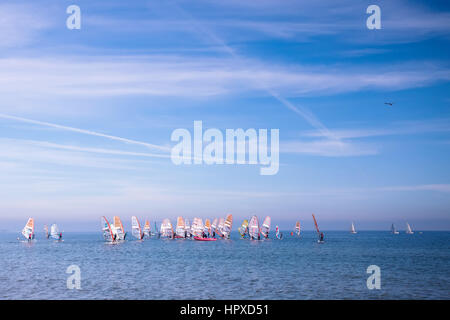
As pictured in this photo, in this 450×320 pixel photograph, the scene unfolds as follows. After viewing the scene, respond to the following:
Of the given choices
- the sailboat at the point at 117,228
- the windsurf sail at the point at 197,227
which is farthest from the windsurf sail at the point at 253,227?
the sailboat at the point at 117,228

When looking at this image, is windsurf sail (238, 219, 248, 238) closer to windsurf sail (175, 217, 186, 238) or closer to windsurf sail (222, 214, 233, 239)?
windsurf sail (222, 214, 233, 239)

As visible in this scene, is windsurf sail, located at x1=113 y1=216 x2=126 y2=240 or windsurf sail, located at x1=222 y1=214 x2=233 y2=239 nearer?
windsurf sail, located at x1=113 y1=216 x2=126 y2=240

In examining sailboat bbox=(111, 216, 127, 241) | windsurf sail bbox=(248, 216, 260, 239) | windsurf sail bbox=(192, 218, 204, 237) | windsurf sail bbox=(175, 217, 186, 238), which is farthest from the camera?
windsurf sail bbox=(175, 217, 186, 238)

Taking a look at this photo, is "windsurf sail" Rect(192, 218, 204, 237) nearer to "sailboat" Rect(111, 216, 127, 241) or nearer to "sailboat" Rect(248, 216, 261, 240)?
"sailboat" Rect(248, 216, 261, 240)

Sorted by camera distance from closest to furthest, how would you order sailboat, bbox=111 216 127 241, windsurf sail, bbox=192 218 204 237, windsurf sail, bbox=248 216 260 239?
sailboat, bbox=111 216 127 241 < windsurf sail, bbox=248 216 260 239 < windsurf sail, bbox=192 218 204 237

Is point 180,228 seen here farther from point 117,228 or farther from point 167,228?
point 117,228

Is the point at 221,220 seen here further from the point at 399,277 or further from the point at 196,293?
the point at 196,293

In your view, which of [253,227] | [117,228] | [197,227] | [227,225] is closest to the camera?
[117,228]

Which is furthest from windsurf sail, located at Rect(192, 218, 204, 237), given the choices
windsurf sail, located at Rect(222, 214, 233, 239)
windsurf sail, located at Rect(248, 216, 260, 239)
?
windsurf sail, located at Rect(248, 216, 260, 239)

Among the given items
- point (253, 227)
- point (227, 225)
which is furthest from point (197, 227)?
point (253, 227)

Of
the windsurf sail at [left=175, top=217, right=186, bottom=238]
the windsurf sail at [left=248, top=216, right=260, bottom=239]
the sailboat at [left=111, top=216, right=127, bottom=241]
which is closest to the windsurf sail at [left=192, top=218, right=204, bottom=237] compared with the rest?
the windsurf sail at [left=175, top=217, right=186, bottom=238]
